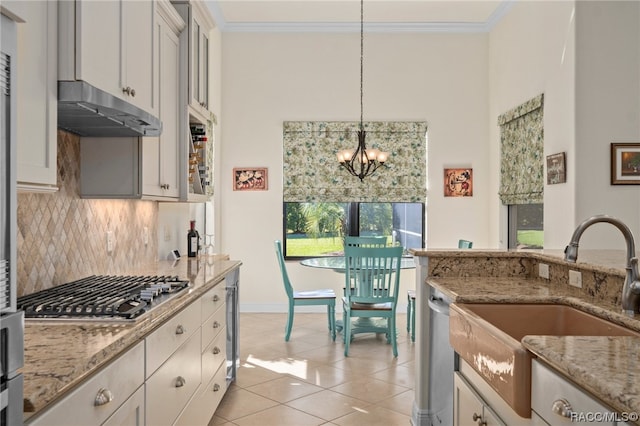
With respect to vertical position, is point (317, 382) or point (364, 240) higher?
point (364, 240)

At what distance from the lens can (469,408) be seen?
6.41 feet

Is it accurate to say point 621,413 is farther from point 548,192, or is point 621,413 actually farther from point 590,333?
point 548,192

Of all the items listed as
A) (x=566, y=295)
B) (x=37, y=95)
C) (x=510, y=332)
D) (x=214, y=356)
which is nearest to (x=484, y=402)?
Result: (x=510, y=332)

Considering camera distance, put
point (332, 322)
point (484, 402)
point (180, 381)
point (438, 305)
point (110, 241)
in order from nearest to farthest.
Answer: point (484, 402) → point (180, 381) → point (438, 305) → point (110, 241) → point (332, 322)

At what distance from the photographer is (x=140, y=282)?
98.3 inches

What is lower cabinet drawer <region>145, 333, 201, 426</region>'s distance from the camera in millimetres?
1829

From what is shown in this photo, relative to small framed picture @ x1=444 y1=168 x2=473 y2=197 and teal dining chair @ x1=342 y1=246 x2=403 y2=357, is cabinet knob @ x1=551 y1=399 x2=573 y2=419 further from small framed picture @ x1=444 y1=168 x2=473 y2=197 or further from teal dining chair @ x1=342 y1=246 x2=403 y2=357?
small framed picture @ x1=444 y1=168 x2=473 y2=197

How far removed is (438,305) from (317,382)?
153cm

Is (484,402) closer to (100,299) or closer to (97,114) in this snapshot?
(100,299)

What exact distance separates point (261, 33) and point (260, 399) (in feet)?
15.0

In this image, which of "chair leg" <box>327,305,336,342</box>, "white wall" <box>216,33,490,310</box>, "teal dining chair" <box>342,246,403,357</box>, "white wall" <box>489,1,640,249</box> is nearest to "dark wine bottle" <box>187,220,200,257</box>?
"teal dining chair" <box>342,246,403,357</box>

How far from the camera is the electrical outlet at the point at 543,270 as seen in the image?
104 inches

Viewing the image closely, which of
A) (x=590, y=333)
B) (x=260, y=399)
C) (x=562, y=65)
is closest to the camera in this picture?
(x=590, y=333)

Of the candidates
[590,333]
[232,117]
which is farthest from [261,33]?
[590,333]
